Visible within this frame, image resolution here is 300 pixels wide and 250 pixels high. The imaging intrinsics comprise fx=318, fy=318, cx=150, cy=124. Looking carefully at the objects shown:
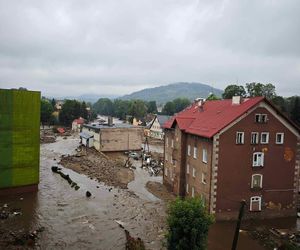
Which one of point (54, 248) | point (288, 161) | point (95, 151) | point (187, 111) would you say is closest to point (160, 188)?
point (187, 111)

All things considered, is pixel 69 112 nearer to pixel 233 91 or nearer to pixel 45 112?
pixel 45 112

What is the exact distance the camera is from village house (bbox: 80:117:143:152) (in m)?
77.8

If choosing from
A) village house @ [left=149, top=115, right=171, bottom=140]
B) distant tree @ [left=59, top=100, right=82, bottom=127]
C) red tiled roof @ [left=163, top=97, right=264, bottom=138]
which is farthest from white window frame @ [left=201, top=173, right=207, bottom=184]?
distant tree @ [left=59, top=100, right=82, bottom=127]

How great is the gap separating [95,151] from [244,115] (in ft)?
169

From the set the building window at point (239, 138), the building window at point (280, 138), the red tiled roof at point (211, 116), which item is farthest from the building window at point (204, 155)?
the building window at point (280, 138)

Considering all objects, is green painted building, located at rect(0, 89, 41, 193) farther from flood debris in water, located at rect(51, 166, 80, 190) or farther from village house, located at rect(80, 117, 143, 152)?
village house, located at rect(80, 117, 143, 152)

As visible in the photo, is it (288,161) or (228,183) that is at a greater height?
(288,161)

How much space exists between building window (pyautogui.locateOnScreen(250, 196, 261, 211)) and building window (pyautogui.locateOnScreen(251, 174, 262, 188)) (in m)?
1.26

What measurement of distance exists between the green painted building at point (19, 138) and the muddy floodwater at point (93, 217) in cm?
225

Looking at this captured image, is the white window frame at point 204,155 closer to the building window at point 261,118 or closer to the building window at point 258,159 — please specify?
the building window at point 258,159

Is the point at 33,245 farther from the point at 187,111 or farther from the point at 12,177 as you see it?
the point at 187,111

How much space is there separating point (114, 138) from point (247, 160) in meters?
50.0

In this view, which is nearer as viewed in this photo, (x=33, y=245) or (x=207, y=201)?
(x=33, y=245)

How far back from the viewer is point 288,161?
112 ft
